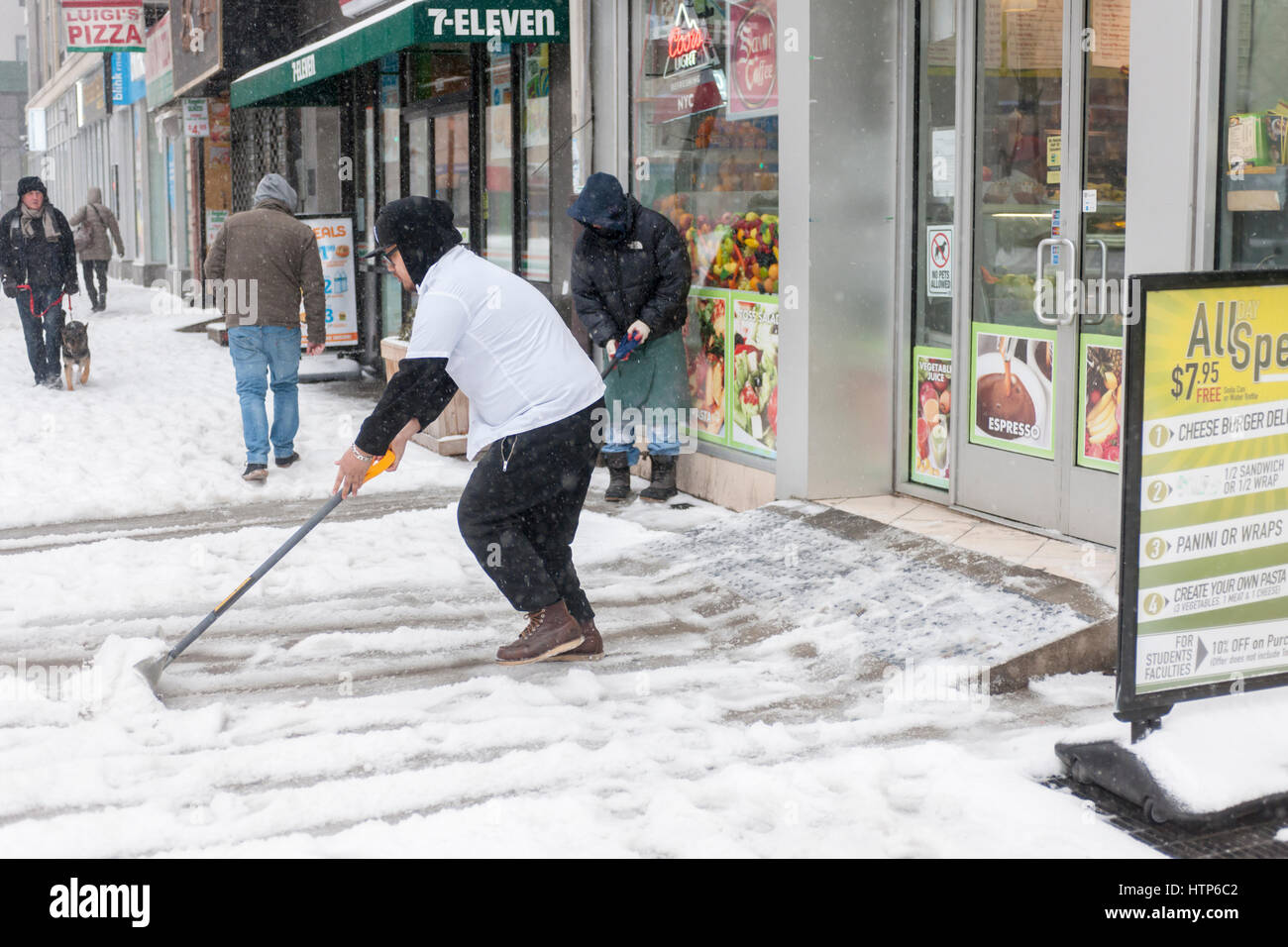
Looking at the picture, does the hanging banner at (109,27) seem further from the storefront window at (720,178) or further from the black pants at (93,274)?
the storefront window at (720,178)

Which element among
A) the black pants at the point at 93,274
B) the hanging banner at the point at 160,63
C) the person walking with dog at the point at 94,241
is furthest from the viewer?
the black pants at the point at 93,274

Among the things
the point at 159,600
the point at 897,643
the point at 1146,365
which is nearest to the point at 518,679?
the point at 897,643

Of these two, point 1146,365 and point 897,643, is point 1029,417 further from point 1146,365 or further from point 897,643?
point 1146,365

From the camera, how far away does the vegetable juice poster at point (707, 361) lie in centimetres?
Result: 897

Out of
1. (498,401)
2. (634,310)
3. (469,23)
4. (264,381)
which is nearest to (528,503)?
(498,401)

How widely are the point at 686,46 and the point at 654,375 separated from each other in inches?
79.6

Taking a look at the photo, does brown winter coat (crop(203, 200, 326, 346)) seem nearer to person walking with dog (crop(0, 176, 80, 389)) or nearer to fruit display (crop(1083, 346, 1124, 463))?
person walking with dog (crop(0, 176, 80, 389))

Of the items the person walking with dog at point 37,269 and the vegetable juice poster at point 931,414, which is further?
the person walking with dog at point 37,269

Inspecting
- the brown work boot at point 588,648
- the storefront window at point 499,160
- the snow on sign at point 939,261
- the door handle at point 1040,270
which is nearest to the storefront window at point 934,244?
the snow on sign at point 939,261

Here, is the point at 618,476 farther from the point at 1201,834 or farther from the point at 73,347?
the point at 73,347

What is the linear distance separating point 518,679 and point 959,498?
284 cm

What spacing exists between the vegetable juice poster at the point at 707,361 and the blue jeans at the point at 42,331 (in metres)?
6.77

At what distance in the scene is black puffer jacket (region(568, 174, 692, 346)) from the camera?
8.52 metres

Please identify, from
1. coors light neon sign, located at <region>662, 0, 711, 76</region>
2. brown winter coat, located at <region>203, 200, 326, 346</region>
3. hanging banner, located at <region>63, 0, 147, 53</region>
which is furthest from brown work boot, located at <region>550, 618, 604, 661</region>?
hanging banner, located at <region>63, 0, 147, 53</region>
